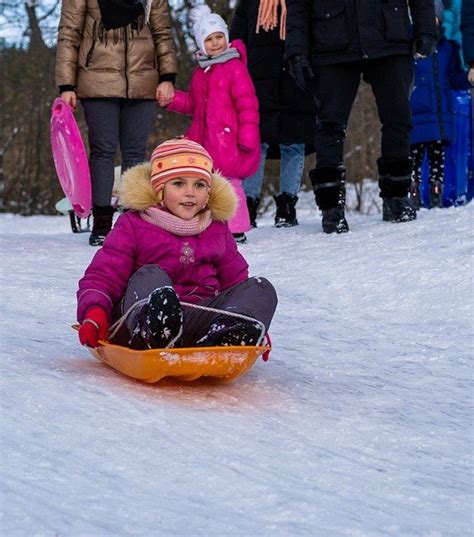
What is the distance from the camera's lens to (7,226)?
1004 centimetres

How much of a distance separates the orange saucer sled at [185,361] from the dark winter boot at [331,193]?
9.78 feet

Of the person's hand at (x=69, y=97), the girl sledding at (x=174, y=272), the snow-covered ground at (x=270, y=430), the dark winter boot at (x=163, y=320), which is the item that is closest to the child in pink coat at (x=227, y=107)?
the person's hand at (x=69, y=97)

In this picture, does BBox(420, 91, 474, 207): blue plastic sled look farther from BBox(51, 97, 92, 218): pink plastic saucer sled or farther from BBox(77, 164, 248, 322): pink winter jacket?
BBox(77, 164, 248, 322): pink winter jacket

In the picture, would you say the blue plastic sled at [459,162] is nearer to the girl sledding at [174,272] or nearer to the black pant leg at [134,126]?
the black pant leg at [134,126]

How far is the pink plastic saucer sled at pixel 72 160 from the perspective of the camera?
5.57 metres

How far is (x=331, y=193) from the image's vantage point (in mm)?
5574

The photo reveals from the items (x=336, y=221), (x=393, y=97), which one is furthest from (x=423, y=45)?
(x=336, y=221)

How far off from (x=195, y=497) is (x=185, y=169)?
1487mm

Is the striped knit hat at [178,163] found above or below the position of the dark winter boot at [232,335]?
above

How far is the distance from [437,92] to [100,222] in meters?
2.62

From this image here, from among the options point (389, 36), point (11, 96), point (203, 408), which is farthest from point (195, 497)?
point (11, 96)

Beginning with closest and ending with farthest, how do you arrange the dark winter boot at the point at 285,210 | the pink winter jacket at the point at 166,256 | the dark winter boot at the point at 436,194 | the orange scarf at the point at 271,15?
the pink winter jacket at the point at 166,256 → the orange scarf at the point at 271,15 → the dark winter boot at the point at 285,210 → the dark winter boot at the point at 436,194

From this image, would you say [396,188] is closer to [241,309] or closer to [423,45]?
[423,45]

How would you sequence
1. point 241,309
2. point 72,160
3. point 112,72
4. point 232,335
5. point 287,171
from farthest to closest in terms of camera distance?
point 287,171 < point 72,160 < point 112,72 < point 241,309 < point 232,335
